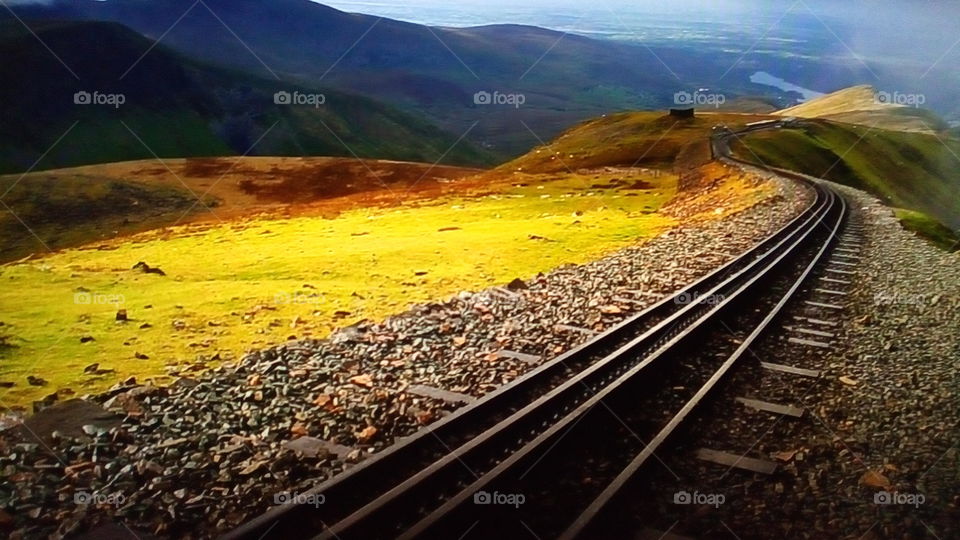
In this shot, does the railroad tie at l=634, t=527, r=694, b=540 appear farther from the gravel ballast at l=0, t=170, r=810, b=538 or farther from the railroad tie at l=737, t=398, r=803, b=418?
the railroad tie at l=737, t=398, r=803, b=418

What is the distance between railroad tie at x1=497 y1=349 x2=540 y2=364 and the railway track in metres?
0.58

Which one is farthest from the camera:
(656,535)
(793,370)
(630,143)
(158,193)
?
(630,143)

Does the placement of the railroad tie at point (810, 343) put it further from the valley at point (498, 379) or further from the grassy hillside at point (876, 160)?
the grassy hillside at point (876, 160)

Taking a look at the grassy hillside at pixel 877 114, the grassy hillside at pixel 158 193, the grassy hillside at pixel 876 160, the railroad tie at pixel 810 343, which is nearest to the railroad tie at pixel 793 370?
the railroad tie at pixel 810 343

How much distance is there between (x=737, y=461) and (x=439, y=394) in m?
3.89

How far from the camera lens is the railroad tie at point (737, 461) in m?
7.45

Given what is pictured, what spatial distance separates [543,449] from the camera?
746 centimetres

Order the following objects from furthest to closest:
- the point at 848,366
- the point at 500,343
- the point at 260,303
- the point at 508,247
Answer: the point at 508,247, the point at 260,303, the point at 500,343, the point at 848,366

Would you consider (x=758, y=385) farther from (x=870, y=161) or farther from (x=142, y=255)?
(x=870, y=161)

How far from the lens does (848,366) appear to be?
1073 centimetres

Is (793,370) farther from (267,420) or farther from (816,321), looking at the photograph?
(267,420)

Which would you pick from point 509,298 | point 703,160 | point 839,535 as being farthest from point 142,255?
point 703,160

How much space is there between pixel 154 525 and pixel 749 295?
12307mm

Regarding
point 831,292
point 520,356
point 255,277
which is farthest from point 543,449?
point 255,277
